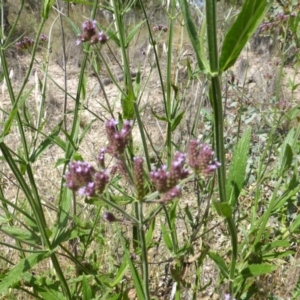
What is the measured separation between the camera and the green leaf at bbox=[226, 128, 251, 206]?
1410 millimetres

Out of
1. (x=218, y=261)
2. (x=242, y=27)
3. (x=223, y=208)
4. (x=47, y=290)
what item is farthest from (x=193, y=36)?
(x=47, y=290)

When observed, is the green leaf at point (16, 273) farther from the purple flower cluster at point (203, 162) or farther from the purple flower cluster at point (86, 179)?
the purple flower cluster at point (203, 162)

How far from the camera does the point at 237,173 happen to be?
1.41 meters

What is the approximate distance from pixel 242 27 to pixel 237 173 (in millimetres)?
566

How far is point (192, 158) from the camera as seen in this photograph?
46.0 inches

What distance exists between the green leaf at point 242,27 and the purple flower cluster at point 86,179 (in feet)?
1.44

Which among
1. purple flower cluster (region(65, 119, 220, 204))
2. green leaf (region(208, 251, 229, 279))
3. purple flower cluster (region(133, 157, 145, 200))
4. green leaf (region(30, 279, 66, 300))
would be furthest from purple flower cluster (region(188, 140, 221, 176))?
green leaf (region(30, 279, 66, 300))

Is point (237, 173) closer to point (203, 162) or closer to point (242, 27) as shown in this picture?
point (203, 162)

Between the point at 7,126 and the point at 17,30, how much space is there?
8.71 metres

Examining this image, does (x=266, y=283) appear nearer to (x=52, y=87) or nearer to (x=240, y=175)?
(x=240, y=175)

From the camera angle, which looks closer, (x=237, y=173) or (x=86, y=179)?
(x=86, y=179)

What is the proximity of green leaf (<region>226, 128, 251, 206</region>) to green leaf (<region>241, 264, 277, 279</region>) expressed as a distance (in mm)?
294

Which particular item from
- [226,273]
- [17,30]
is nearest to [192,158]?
[226,273]

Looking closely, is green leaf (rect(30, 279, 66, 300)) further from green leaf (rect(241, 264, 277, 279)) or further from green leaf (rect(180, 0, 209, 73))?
green leaf (rect(180, 0, 209, 73))
